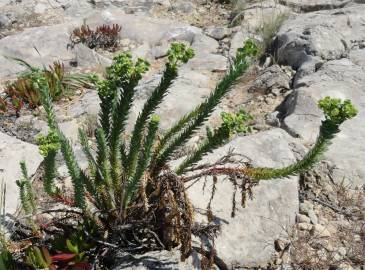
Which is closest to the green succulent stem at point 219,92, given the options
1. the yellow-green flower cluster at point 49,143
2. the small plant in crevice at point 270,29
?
the yellow-green flower cluster at point 49,143

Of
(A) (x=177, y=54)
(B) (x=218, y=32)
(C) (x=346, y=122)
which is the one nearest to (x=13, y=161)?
(A) (x=177, y=54)

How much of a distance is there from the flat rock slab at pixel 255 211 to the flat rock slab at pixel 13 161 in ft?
5.33

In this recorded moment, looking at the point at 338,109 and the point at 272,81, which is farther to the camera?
the point at 272,81

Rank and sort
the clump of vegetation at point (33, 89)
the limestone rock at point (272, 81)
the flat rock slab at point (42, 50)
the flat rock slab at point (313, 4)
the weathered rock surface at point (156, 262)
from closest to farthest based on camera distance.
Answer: the weathered rock surface at point (156, 262), the limestone rock at point (272, 81), the clump of vegetation at point (33, 89), the flat rock slab at point (42, 50), the flat rock slab at point (313, 4)

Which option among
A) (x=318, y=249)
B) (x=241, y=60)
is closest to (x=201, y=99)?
(x=318, y=249)

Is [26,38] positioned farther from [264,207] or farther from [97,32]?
[264,207]

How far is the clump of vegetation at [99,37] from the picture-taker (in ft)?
26.0

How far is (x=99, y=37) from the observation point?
793 centimetres

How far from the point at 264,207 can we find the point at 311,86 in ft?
7.19

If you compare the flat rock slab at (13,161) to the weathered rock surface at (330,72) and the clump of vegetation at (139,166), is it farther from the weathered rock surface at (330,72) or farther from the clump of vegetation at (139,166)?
the weathered rock surface at (330,72)

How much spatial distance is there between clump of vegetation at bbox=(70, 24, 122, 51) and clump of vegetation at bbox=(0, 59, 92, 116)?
4.05 feet

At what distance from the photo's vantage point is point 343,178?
4180 mm

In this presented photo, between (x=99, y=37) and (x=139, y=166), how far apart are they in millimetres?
5516

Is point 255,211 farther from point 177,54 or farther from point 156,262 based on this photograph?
point 177,54
